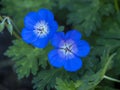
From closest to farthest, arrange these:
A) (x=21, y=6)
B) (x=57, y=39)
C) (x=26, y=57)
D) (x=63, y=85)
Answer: (x=63, y=85), (x=57, y=39), (x=26, y=57), (x=21, y=6)

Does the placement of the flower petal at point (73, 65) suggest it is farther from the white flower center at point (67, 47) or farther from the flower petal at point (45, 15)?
the flower petal at point (45, 15)

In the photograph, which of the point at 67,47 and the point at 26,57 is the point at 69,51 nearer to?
the point at 67,47

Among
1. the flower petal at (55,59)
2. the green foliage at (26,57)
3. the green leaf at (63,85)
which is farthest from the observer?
the green foliage at (26,57)

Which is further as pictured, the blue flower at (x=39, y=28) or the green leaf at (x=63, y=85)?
the blue flower at (x=39, y=28)

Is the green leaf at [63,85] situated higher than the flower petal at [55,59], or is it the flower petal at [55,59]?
the flower petal at [55,59]

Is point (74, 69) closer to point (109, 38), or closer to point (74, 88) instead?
point (74, 88)

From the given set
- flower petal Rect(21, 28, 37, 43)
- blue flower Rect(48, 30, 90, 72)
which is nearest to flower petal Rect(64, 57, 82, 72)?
blue flower Rect(48, 30, 90, 72)

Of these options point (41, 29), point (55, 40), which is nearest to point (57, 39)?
point (55, 40)

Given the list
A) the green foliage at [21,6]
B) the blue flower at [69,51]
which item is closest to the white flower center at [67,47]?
the blue flower at [69,51]
